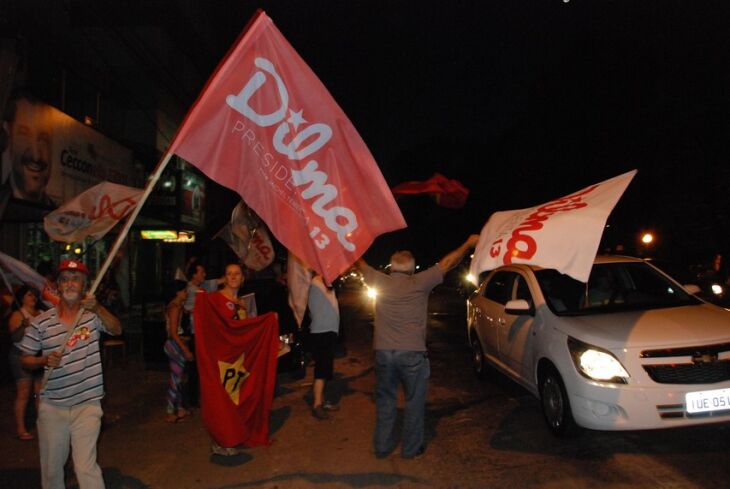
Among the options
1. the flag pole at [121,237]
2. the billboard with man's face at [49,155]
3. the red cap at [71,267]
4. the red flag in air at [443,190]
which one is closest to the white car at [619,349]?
the red flag in air at [443,190]

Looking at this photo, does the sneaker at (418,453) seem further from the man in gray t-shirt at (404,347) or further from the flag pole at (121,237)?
the flag pole at (121,237)

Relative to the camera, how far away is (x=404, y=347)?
531 centimetres

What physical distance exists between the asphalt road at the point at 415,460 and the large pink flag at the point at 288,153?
2.14 m

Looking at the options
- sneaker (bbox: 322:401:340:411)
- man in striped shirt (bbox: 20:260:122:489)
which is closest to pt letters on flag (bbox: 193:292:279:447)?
sneaker (bbox: 322:401:340:411)

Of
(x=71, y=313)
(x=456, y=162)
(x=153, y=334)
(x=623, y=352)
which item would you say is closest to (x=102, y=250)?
(x=153, y=334)

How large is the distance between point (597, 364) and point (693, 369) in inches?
29.6

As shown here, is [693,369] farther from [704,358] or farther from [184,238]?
[184,238]

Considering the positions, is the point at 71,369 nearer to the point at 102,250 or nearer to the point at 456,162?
the point at 102,250

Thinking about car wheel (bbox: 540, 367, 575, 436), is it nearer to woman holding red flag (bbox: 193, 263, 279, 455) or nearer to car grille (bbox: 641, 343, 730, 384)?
car grille (bbox: 641, 343, 730, 384)

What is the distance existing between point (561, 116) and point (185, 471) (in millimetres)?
20072

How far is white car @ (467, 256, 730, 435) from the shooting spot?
5.03 m

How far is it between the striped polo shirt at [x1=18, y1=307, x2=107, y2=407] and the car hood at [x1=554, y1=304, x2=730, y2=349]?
3981mm

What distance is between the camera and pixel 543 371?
6.14m

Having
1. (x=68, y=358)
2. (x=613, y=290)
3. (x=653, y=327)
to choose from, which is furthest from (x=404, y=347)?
(x=613, y=290)
